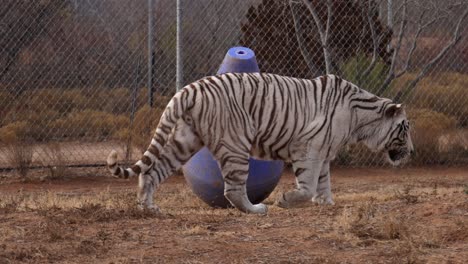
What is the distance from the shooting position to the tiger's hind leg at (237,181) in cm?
858

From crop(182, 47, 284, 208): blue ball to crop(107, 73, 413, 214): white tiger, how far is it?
0.39 meters

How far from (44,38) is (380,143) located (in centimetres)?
562

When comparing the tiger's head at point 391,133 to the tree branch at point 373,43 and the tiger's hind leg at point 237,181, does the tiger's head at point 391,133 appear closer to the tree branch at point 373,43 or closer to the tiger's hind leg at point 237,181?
the tiger's hind leg at point 237,181

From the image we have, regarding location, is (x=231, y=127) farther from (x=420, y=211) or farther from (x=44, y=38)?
(x=44, y=38)

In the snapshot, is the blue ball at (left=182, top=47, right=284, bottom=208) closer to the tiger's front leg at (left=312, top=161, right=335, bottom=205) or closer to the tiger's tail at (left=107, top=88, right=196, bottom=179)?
the tiger's front leg at (left=312, top=161, right=335, bottom=205)

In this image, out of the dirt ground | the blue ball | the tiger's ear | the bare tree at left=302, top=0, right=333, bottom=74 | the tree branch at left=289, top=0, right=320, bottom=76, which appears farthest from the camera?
the tree branch at left=289, top=0, right=320, bottom=76

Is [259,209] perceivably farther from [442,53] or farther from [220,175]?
[442,53]

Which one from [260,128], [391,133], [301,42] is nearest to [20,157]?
[301,42]

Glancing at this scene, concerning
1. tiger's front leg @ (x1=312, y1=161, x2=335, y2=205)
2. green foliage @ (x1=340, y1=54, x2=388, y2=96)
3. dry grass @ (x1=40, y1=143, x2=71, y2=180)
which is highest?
green foliage @ (x1=340, y1=54, x2=388, y2=96)

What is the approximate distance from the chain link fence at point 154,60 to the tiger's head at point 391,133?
10.0ft

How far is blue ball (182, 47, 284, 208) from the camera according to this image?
920cm

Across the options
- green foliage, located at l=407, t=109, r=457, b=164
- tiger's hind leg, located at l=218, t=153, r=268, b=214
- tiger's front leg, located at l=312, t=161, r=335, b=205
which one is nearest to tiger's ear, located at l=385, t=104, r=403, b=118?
tiger's front leg, located at l=312, t=161, r=335, b=205

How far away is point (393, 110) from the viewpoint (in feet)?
31.5

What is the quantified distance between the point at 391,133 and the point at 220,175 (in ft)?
5.61
